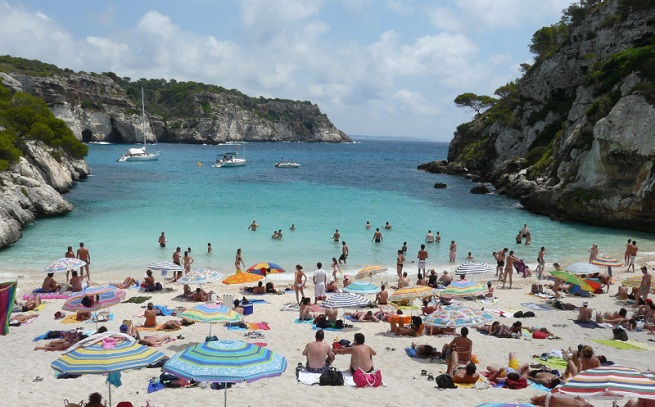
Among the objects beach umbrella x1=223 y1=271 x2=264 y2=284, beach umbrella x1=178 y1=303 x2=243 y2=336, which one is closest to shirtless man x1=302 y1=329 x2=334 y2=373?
beach umbrella x1=178 y1=303 x2=243 y2=336

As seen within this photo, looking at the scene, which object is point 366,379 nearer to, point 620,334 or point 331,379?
point 331,379

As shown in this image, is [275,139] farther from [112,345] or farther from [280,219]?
[112,345]

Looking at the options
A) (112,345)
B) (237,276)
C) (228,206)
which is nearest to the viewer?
(112,345)

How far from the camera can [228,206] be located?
122 ft

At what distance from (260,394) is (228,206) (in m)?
29.3

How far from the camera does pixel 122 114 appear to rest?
128 metres

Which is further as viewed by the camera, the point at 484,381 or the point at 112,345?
the point at 484,381

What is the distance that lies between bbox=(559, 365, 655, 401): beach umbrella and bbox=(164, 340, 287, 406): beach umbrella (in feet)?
13.4

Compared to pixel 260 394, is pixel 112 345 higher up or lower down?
higher up

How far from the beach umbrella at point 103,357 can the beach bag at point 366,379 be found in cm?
375

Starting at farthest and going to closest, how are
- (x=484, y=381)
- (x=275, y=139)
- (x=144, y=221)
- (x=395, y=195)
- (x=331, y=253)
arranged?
(x=275, y=139) < (x=395, y=195) < (x=144, y=221) < (x=331, y=253) < (x=484, y=381)

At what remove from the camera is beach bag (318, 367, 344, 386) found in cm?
921

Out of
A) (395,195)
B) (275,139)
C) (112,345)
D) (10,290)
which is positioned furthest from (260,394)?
(275,139)

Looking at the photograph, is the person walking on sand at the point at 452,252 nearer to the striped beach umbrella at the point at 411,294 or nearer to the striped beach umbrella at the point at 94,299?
the striped beach umbrella at the point at 411,294
